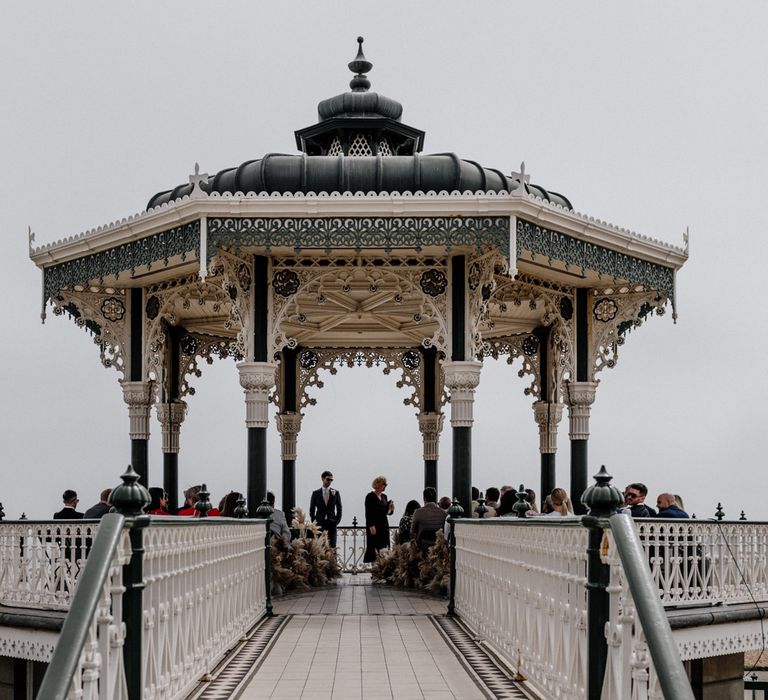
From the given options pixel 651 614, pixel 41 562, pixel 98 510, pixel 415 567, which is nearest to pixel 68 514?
pixel 98 510

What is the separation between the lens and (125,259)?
14.2 m

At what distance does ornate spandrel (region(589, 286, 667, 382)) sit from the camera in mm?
15914

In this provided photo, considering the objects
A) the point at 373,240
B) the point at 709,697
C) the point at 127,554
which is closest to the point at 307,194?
the point at 373,240

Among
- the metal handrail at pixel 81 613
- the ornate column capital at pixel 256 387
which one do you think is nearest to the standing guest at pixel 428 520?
the ornate column capital at pixel 256 387

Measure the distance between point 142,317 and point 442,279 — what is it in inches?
178

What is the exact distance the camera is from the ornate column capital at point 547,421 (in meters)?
18.1

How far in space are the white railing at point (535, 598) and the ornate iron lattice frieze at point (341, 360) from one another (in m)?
9.48

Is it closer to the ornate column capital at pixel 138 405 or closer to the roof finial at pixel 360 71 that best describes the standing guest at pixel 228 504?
the ornate column capital at pixel 138 405

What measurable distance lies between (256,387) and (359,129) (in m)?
4.50

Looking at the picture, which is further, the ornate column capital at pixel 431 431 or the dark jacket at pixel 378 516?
the ornate column capital at pixel 431 431

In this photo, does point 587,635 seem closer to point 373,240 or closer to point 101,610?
point 101,610

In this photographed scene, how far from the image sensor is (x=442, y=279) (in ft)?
45.7

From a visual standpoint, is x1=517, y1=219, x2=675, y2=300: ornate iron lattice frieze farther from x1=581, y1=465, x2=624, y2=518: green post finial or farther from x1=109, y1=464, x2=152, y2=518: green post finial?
x1=109, y1=464, x2=152, y2=518: green post finial

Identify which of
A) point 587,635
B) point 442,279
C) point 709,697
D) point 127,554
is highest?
point 442,279
